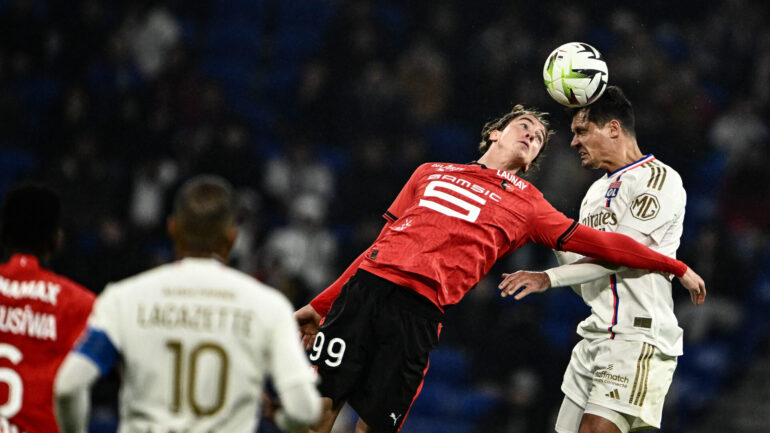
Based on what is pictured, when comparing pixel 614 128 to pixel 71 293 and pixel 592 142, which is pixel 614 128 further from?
pixel 71 293

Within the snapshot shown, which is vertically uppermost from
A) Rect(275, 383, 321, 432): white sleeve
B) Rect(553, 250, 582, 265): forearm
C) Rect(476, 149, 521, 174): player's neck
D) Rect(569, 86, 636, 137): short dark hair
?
Rect(569, 86, 636, 137): short dark hair

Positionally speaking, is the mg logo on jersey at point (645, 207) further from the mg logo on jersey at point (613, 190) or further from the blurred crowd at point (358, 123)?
the blurred crowd at point (358, 123)

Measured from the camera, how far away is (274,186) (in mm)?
10562

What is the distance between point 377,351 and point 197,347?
1.78 meters

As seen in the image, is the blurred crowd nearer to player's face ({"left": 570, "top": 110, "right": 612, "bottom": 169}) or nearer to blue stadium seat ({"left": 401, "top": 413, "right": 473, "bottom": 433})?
blue stadium seat ({"left": 401, "top": 413, "right": 473, "bottom": 433})

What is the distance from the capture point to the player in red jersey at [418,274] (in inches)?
176

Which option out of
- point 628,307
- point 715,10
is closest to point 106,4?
point 715,10

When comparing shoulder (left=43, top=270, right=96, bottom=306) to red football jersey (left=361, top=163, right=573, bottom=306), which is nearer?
shoulder (left=43, top=270, right=96, bottom=306)

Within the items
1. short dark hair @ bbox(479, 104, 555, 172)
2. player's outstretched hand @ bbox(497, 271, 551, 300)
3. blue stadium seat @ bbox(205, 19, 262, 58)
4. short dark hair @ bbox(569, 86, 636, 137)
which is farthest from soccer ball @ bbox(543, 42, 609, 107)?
blue stadium seat @ bbox(205, 19, 262, 58)

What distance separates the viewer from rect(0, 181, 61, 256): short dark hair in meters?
3.41

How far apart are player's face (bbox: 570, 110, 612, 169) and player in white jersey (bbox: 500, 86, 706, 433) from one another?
13 centimetres

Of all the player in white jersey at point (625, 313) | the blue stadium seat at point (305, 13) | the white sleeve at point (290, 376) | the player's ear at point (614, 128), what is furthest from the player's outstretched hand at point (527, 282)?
the blue stadium seat at point (305, 13)

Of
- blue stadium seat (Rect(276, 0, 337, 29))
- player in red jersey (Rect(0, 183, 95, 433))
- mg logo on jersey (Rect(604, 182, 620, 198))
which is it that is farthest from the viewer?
blue stadium seat (Rect(276, 0, 337, 29))

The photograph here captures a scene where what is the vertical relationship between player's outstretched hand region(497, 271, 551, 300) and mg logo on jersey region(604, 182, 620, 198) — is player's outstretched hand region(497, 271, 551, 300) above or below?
below
